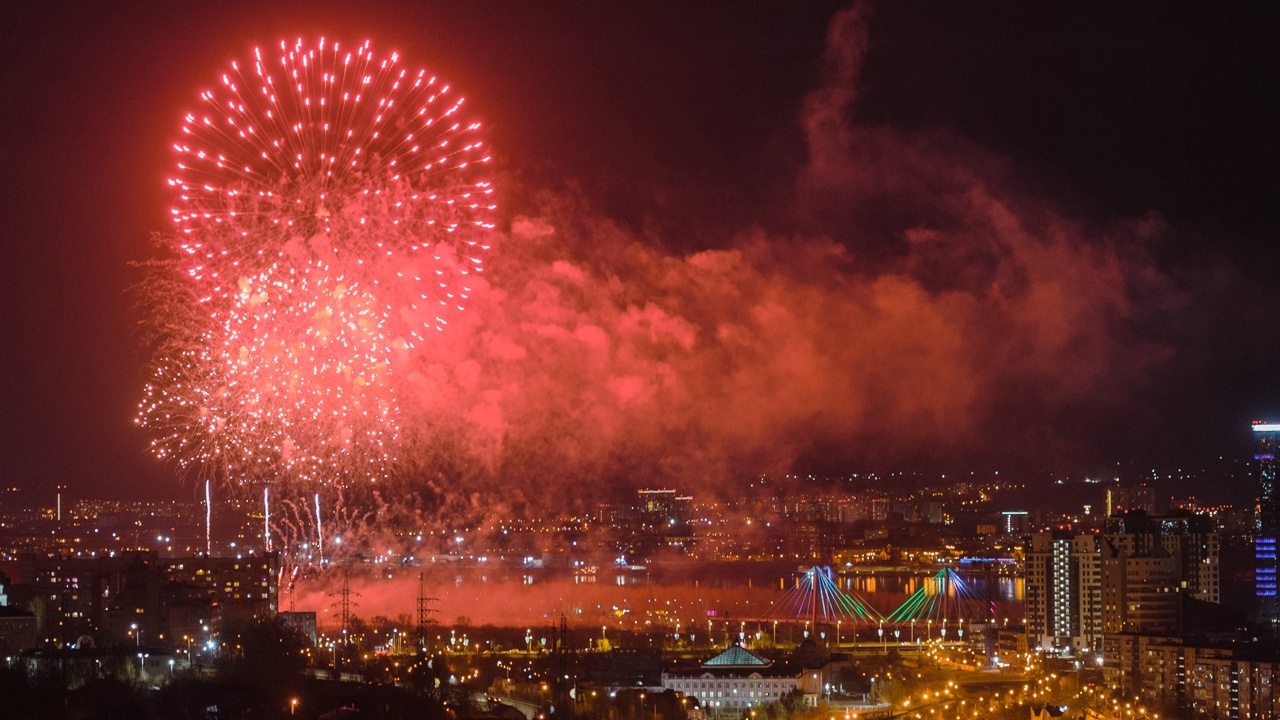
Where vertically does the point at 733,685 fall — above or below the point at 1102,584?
below

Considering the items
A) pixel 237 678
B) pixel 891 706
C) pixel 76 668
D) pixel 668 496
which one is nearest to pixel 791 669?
pixel 891 706

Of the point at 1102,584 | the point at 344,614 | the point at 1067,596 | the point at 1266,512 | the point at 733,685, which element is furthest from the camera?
the point at 1266,512

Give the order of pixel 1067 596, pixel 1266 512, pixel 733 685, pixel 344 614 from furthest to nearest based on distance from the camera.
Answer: pixel 1266 512
pixel 344 614
pixel 1067 596
pixel 733 685

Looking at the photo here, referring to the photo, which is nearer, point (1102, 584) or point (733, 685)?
point (733, 685)

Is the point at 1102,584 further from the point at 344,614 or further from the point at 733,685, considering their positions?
the point at 344,614

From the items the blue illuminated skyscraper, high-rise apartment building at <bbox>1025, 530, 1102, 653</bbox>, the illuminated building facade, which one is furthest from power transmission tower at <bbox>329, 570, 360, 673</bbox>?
the blue illuminated skyscraper

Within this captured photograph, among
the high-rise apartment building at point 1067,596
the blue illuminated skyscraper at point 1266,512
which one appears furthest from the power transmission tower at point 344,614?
the blue illuminated skyscraper at point 1266,512

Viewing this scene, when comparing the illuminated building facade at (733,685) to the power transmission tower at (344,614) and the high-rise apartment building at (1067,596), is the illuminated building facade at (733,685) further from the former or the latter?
the high-rise apartment building at (1067,596)

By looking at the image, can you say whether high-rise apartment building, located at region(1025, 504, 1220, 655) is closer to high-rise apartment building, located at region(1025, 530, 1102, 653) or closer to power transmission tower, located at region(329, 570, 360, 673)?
high-rise apartment building, located at region(1025, 530, 1102, 653)

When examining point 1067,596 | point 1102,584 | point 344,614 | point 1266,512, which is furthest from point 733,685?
point 1266,512
